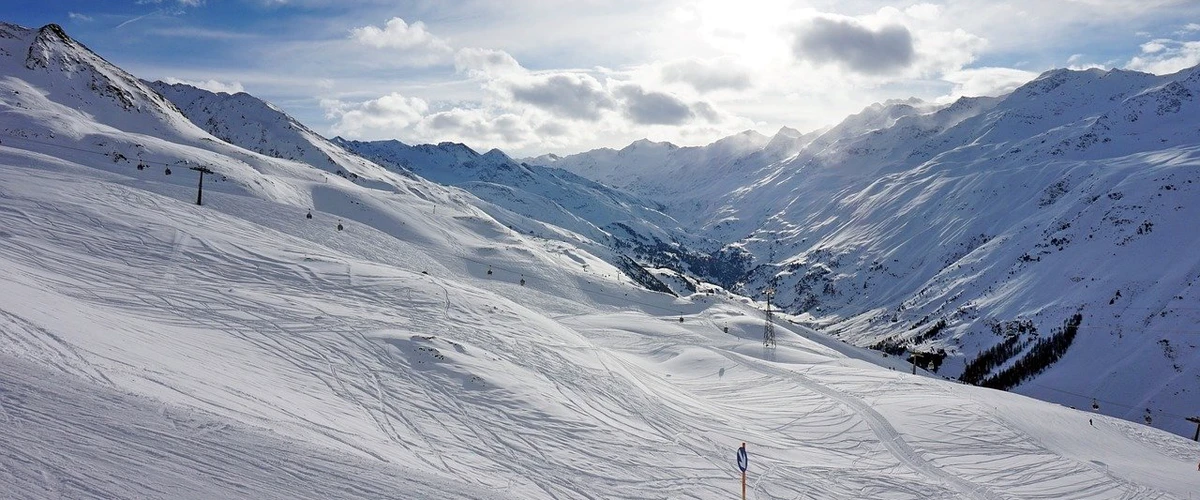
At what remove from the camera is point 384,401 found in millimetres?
20922

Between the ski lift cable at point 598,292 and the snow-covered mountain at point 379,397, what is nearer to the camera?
the snow-covered mountain at point 379,397

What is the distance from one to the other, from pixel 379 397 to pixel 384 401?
35 cm

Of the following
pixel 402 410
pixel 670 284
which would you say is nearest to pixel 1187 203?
pixel 670 284

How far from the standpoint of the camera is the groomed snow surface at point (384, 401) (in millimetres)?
12797

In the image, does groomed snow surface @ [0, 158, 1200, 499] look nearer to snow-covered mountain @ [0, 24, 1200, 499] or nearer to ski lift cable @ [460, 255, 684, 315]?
snow-covered mountain @ [0, 24, 1200, 499]

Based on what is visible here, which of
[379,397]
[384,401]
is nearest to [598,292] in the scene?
[379,397]

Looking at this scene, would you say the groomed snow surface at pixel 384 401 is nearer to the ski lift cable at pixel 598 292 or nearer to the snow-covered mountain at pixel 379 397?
the snow-covered mountain at pixel 379 397

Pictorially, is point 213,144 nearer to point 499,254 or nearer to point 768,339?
point 499,254

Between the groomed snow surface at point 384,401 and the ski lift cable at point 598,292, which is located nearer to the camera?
the groomed snow surface at point 384,401

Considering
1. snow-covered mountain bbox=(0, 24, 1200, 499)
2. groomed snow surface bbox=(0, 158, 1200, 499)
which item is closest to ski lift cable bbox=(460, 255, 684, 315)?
snow-covered mountain bbox=(0, 24, 1200, 499)

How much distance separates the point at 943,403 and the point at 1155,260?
167m

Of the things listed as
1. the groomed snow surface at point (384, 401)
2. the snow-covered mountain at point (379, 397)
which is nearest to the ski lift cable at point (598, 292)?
the snow-covered mountain at point (379, 397)

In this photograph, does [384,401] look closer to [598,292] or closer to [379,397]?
[379,397]

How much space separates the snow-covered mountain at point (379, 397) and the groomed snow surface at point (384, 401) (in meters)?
0.11
